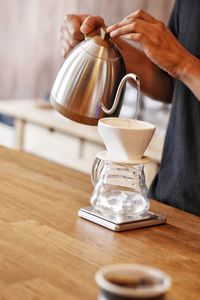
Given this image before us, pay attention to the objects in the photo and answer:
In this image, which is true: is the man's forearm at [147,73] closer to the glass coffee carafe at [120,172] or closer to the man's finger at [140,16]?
the man's finger at [140,16]

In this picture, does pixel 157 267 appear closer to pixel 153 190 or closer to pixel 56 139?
pixel 153 190

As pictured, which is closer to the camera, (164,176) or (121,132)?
(121,132)

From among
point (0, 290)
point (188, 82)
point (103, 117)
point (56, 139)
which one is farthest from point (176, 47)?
point (56, 139)

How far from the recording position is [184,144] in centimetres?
191

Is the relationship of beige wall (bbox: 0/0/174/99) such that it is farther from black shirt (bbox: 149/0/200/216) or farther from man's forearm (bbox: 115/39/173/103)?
black shirt (bbox: 149/0/200/216)

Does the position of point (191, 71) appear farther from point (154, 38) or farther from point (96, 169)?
point (96, 169)

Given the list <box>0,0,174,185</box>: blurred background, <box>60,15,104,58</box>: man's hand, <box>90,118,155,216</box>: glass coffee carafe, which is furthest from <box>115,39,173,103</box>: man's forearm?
<box>0,0,174,185</box>: blurred background

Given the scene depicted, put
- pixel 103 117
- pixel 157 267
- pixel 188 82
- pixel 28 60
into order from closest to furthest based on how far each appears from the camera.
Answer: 1. pixel 157 267
2. pixel 103 117
3. pixel 188 82
4. pixel 28 60

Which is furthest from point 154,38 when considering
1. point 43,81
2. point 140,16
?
point 43,81

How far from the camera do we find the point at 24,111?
360 centimetres

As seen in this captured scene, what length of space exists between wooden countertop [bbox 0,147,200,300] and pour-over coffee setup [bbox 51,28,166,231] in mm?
55

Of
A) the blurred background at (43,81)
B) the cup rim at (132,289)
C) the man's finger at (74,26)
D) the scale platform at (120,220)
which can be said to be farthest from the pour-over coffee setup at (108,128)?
the blurred background at (43,81)

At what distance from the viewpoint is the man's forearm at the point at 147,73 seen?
2.00 m

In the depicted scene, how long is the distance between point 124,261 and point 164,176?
0.75 m
